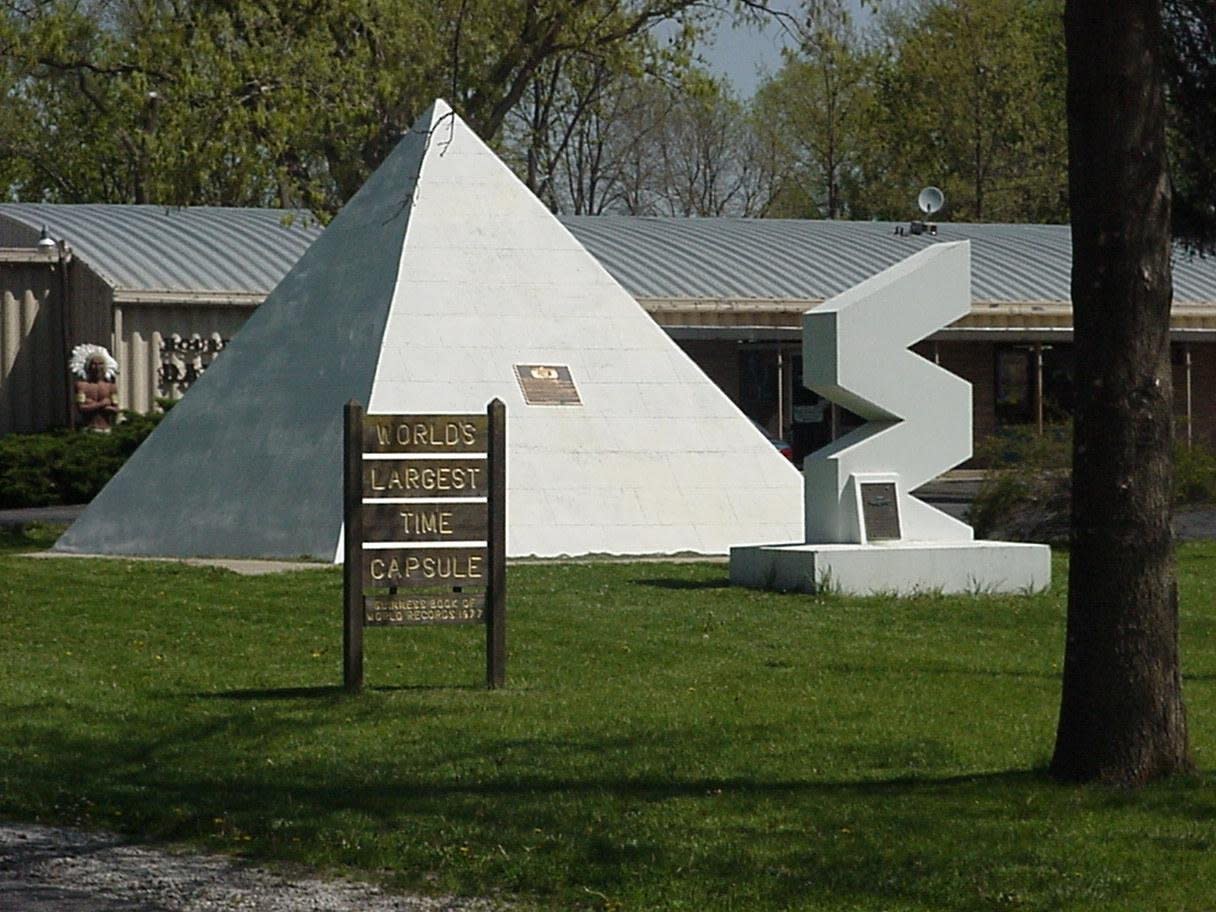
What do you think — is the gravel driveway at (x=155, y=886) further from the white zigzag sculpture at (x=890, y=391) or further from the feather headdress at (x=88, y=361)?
the feather headdress at (x=88, y=361)

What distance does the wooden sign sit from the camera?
34.4ft

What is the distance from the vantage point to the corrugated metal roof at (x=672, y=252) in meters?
32.3

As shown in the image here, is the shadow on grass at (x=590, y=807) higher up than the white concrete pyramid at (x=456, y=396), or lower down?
lower down

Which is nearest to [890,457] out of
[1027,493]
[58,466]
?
[1027,493]

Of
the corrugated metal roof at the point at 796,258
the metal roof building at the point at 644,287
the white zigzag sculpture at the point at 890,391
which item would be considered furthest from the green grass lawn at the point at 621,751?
Result: the corrugated metal roof at the point at 796,258

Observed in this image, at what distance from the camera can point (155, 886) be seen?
6.62m

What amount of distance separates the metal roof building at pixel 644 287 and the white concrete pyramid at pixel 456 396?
1099cm

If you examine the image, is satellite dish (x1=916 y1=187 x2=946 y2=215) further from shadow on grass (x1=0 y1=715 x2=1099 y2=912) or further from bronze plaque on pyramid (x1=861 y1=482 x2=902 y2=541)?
shadow on grass (x1=0 y1=715 x2=1099 y2=912)

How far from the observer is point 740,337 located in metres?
35.2

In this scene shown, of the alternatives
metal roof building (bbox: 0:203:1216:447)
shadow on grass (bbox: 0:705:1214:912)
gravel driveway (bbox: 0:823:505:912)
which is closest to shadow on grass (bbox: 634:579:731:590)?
shadow on grass (bbox: 0:705:1214:912)

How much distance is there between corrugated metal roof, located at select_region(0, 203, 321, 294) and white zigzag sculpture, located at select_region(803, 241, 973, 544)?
15132 millimetres

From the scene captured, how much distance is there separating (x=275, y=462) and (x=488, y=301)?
245 cm

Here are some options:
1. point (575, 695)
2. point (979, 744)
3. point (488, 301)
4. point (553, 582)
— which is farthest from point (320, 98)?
point (979, 744)

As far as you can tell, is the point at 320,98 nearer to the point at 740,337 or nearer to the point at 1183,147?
the point at 1183,147
